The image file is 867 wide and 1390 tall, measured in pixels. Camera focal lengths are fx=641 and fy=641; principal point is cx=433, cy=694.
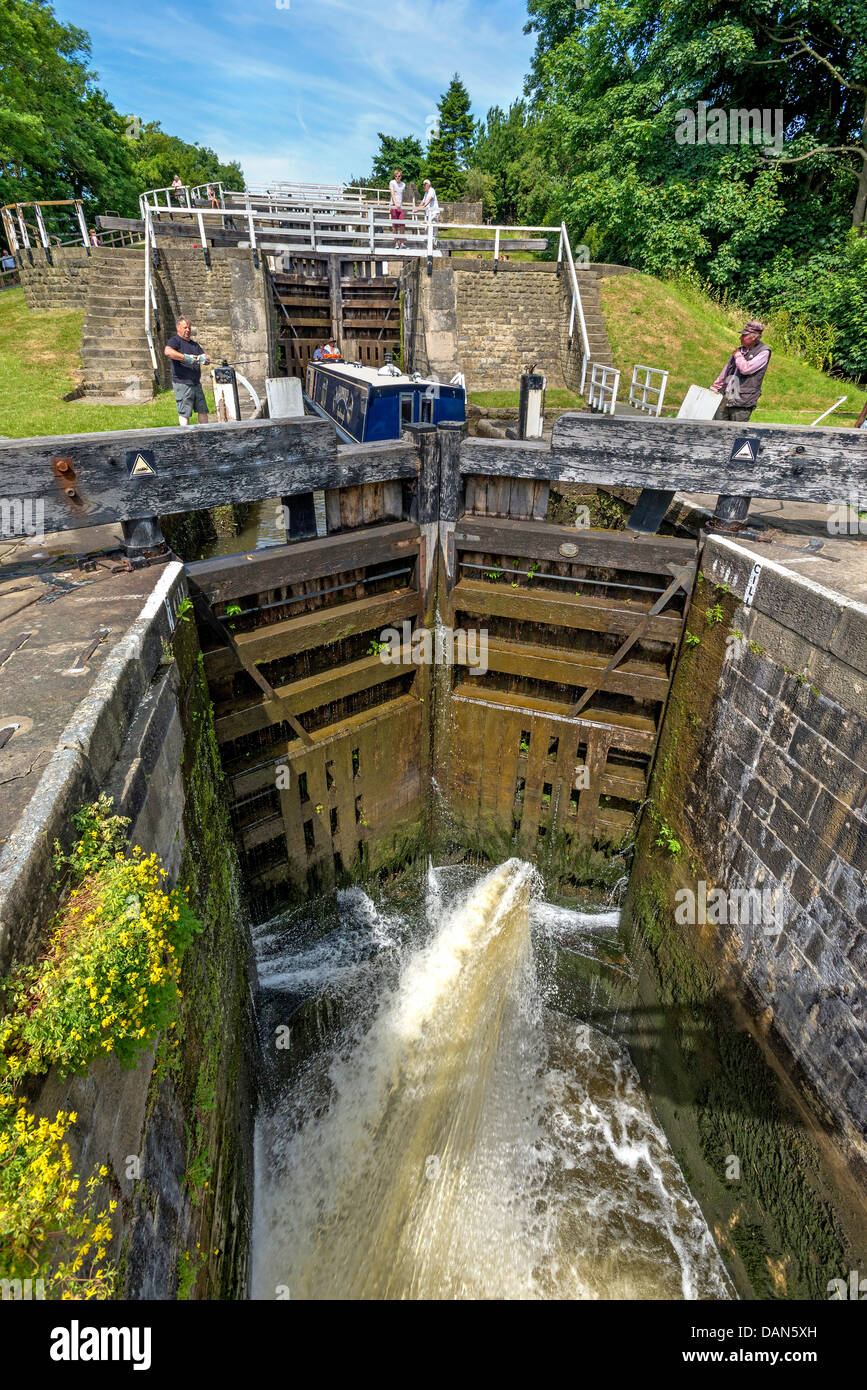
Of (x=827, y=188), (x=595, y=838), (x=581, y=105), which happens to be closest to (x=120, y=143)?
(x=581, y=105)

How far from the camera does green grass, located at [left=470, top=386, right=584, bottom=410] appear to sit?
13.8 m

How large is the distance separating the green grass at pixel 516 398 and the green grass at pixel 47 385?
6005 mm

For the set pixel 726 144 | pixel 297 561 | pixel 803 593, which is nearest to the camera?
pixel 803 593

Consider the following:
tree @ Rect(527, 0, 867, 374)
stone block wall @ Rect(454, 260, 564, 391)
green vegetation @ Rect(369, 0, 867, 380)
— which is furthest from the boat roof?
tree @ Rect(527, 0, 867, 374)

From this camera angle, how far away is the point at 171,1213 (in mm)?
3594

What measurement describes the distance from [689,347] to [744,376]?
32.9ft

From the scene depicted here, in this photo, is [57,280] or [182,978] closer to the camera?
[182,978]

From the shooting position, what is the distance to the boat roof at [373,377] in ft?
33.4

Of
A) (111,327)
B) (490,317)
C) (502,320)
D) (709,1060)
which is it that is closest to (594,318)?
(502,320)

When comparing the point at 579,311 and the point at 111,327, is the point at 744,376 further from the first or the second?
the point at 111,327

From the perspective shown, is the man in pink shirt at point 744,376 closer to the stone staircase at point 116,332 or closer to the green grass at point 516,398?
the green grass at point 516,398

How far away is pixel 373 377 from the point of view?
36.2 ft

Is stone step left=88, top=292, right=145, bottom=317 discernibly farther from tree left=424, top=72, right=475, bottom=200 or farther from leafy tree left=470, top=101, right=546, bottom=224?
tree left=424, top=72, right=475, bottom=200

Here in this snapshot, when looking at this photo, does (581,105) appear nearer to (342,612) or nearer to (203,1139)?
(342,612)
